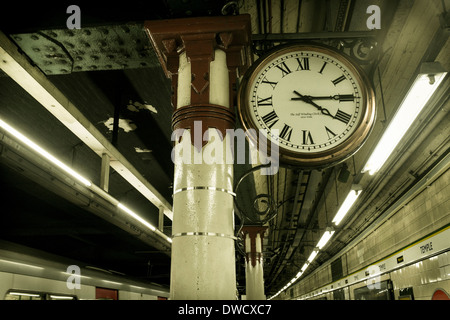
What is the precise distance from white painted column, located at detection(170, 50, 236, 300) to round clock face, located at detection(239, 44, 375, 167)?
28cm

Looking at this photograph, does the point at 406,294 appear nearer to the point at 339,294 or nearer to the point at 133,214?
the point at 133,214

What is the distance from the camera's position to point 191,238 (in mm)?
2197

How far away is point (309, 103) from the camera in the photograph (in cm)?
242

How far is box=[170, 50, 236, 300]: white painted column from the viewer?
6.98 ft

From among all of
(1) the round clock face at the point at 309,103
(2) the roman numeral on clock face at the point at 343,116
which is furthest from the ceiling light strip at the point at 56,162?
(2) the roman numeral on clock face at the point at 343,116

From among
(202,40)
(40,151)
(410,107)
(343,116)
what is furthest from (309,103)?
(40,151)

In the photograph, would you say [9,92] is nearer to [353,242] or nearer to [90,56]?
[90,56]

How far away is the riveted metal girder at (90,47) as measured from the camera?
3211 mm

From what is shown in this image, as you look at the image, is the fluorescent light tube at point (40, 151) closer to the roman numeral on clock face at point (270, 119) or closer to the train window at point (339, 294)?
the roman numeral on clock face at point (270, 119)

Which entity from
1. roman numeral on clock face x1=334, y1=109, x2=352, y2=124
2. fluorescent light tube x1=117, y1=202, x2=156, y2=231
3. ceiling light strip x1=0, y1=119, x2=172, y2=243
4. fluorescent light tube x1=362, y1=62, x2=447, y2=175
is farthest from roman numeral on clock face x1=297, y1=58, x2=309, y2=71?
fluorescent light tube x1=117, y1=202, x2=156, y2=231

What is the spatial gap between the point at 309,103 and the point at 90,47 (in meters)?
2.15

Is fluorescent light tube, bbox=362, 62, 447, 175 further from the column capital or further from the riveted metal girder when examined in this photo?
the riveted metal girder

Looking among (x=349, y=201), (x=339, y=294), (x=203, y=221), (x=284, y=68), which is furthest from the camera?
(x=339, y=294)
